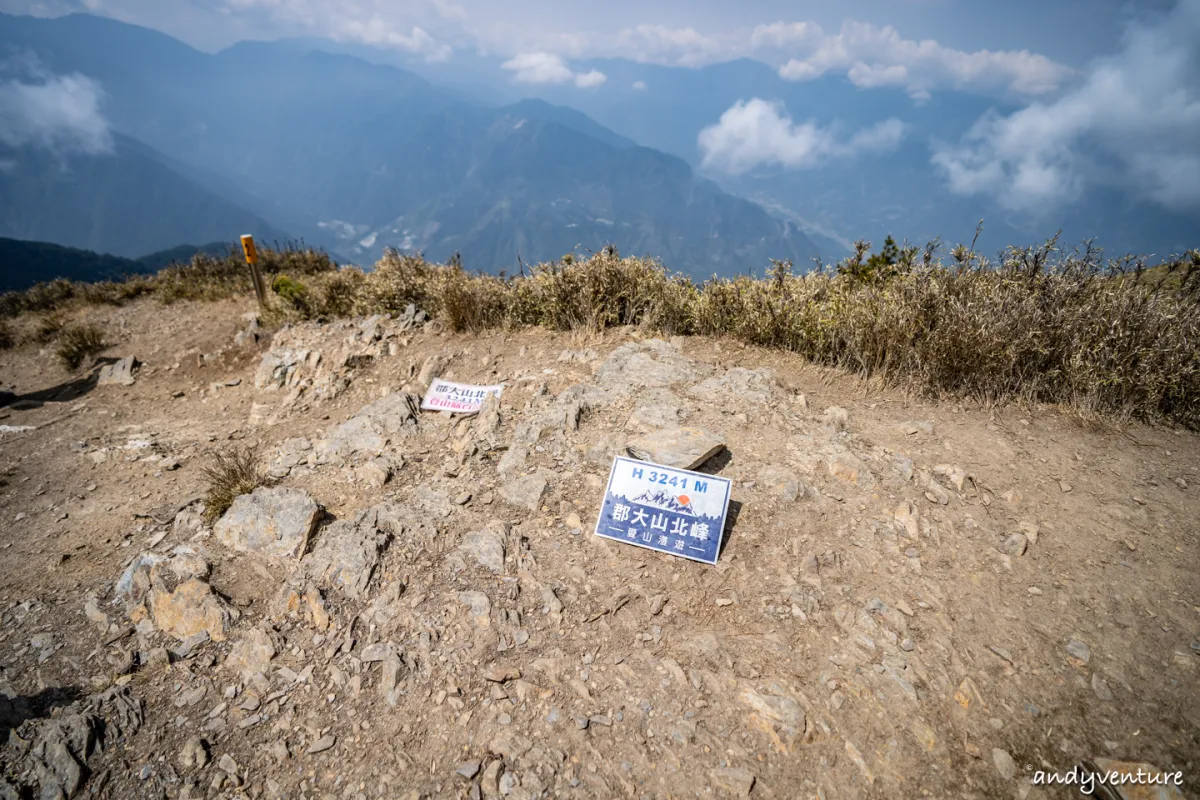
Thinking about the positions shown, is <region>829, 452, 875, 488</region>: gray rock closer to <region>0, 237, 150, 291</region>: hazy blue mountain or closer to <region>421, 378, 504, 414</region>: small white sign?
<region>421, 378, 504, 414</region>: small white sign

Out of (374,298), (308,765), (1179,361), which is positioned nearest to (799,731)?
(308,765)

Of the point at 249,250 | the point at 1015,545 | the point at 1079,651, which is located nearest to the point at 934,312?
the point at 1015,545

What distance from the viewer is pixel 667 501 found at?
3.74 meters

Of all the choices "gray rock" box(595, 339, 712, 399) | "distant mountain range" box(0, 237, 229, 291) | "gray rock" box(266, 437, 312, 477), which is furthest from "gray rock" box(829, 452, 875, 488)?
"distant mountain range" box(0, 237, 229, 291)

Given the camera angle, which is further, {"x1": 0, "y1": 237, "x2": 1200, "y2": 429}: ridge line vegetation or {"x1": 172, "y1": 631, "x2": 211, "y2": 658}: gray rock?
{"x1": 0, "y1": 237, "x2": 1200, "y2": 429}: ridge line vegetation

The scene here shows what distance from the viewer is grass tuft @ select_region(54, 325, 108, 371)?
9695 millimetres

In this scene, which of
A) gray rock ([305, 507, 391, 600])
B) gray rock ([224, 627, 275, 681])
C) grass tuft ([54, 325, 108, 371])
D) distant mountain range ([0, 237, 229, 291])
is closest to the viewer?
gray rock ([224, 627, 275, 681])

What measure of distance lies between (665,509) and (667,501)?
0.06 m

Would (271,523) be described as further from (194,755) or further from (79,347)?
(79,347)

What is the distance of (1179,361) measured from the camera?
189 inches

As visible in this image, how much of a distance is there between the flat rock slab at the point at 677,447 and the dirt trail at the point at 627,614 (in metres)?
0.18

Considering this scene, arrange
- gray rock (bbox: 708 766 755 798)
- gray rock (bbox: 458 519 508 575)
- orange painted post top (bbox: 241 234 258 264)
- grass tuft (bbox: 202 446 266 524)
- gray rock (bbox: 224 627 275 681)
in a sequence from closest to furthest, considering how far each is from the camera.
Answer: gray rock (bbox: 708 766 755 798)
gray rock (bbox: 224 627 275 681)
gray rock (bbox: 458 519 508 575)
grass tuft (bbox: 202 446 266 524)
orange painted post top (bbox: 241 234 258 264)

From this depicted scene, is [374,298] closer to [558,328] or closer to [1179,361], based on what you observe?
[558,328]

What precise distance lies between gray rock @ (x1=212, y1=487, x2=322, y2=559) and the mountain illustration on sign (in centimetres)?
256
